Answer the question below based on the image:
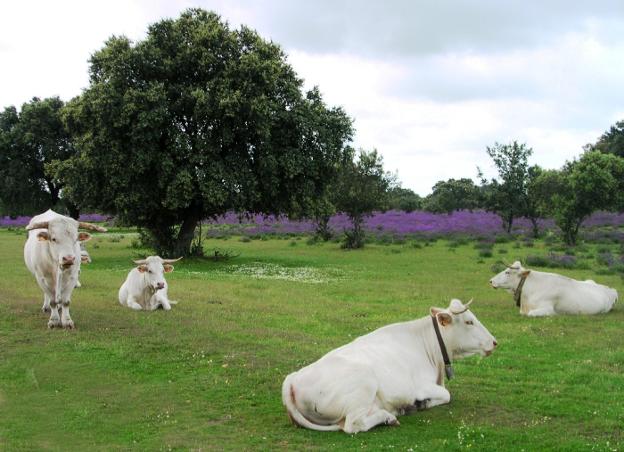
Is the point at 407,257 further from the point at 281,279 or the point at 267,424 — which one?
the point at 267,424

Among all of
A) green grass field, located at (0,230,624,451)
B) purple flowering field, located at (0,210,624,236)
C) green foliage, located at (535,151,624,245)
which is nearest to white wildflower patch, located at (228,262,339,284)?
green grass field, located at (0,230,624,451)

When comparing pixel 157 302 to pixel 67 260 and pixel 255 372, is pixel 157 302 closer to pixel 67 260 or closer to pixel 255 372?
pixel 67 260

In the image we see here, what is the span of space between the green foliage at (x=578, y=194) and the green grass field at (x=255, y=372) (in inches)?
730

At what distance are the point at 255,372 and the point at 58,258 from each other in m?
5.63

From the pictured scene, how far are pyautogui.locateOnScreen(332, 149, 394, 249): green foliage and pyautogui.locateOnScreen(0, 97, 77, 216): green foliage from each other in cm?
2174

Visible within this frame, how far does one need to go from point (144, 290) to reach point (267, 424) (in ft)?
30.4

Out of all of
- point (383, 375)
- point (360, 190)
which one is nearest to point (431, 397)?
point (383, 375)

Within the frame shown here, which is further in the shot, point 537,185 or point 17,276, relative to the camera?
point 537,185

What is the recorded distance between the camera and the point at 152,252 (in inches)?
1328

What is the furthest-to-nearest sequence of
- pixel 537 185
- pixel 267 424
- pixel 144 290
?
pixel 537 185 < pixel 144 290 < pixel 267 424

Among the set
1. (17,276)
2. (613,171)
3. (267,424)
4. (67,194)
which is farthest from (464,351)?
(613,171)

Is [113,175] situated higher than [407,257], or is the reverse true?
[113,175]

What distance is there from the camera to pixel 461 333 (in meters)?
8.80


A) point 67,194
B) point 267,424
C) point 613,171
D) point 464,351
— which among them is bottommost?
point 267,424
